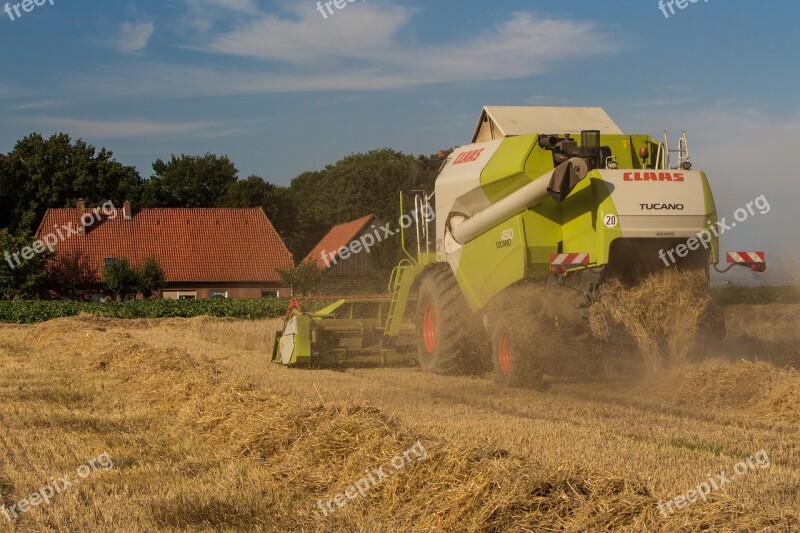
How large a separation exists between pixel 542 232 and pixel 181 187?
61.8 meters

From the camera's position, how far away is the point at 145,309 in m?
35.4

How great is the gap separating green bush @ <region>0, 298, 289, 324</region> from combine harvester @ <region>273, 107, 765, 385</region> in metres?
23.5

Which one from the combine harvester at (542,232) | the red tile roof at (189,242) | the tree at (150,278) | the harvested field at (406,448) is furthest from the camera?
the red tile roof at (189,242)

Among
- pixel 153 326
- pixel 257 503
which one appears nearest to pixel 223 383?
pixel 257 503

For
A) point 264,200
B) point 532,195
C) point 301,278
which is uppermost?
point 264,200

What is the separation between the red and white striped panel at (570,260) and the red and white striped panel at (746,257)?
64.1 inches

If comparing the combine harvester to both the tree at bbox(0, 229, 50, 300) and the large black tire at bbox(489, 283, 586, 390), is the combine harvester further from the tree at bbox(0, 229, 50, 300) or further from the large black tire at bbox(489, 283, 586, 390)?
the tree at bbox(0, 229, 50, 300)

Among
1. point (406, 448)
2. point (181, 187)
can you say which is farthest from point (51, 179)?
point (406, 448)

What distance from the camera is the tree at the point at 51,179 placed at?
204ft

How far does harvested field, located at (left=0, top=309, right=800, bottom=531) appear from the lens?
4.76 m

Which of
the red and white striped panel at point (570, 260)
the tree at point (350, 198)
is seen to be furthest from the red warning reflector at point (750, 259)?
the tree at point (350, 198)

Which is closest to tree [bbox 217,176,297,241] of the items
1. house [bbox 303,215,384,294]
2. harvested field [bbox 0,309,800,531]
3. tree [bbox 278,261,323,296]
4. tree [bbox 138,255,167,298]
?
house [bbox 303,215,384,294]

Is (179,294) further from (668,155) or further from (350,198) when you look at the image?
(668,155)

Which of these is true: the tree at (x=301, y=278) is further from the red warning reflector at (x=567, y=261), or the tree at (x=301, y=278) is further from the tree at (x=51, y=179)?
the red warning reflector at (x=567, y=261)
